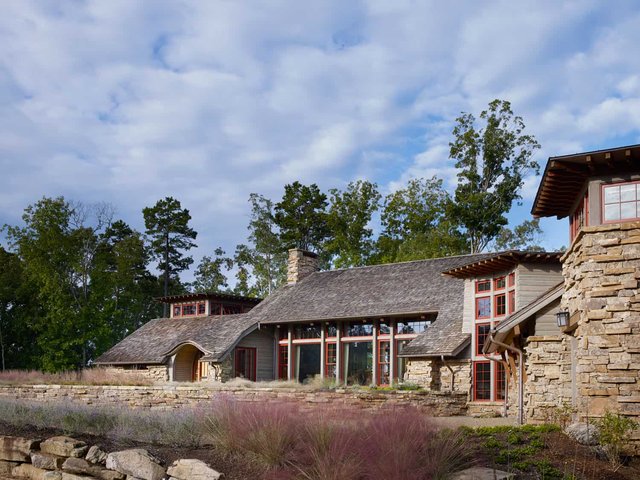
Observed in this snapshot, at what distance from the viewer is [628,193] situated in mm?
11578

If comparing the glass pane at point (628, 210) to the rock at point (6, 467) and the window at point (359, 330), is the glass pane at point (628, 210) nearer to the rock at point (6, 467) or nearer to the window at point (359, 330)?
the rock at point (6, 467)

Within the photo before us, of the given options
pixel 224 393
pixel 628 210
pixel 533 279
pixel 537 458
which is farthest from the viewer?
pixel 224 393

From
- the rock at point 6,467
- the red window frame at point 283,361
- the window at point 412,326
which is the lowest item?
the red window frame at point 283,361

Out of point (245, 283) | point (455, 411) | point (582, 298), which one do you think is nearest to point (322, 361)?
point (455, 411)

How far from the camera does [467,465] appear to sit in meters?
8.42

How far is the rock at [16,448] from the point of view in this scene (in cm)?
1035

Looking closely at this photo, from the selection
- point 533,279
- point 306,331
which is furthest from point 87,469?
point 306,331

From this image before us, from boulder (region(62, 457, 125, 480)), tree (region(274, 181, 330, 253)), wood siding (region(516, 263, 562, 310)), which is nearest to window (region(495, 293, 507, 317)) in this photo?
wood siding (region(516, 263, 562, 310))

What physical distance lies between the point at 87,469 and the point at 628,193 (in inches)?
351

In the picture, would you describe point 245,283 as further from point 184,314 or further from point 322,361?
point 322,361

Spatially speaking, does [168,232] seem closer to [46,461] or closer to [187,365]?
[187,365]

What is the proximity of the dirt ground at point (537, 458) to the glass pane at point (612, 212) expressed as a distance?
3.48 metres

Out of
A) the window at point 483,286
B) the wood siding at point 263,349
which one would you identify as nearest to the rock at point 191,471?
the window at point 483,286

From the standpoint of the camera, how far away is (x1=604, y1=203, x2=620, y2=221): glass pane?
11.6 m
